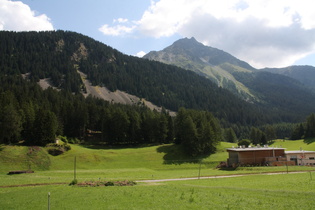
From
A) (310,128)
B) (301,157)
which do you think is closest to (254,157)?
(301,157)

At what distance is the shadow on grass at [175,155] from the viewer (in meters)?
74.9

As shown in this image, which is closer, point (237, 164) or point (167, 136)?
point (237, 164)

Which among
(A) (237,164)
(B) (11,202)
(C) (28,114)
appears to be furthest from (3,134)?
(A) (237,164)

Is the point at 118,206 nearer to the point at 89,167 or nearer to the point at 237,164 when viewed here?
the point at 89,167

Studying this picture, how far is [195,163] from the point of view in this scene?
73500 mm

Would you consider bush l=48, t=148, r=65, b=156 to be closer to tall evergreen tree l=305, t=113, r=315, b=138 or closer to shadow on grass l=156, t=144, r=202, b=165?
shadow on grass l=156, t=144, r=202, b=165

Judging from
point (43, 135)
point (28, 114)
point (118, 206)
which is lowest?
point (118, 206)

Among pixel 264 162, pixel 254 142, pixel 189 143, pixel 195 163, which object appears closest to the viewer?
pixel 264 162

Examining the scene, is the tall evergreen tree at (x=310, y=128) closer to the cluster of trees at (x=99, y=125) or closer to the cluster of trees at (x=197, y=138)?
the cluster of trees at (x=99, y=125)

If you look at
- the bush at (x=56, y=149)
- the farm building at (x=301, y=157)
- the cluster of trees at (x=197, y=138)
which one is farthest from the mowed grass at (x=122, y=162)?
the farm building at (x=301, y=157)

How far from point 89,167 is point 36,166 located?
13248 millimetres

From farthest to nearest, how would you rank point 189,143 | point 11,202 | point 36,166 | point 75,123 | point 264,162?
1. point 75,123
2. point 189,143
3. point 264,162
4. point 36,166
5. point 11,202

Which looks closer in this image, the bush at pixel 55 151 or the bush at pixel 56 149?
the bush at pixel 55 151

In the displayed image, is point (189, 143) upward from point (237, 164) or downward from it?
upward
